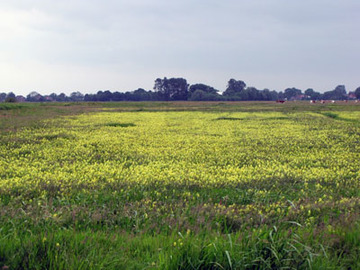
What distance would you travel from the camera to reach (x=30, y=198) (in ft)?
18.7

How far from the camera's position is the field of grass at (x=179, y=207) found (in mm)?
3342

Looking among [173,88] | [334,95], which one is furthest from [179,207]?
[334,95]

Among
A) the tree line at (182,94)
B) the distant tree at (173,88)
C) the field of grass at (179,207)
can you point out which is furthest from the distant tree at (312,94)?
the field of grass at (179,207)

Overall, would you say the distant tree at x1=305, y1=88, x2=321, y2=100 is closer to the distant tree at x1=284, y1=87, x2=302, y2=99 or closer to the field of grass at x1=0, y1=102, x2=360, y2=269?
the distant tree at x1=284, y1=87, x2=302, y2=99

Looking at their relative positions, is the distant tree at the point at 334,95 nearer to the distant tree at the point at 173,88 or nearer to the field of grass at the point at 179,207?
the distant tree at the point at 173,88

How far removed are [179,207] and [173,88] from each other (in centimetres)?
10589

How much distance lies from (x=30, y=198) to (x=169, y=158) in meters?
4.06

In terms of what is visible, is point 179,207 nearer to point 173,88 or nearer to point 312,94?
point 173,88

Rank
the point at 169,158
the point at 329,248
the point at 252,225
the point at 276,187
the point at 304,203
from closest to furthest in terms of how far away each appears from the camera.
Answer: the point at 329,248
the point at 252,225
the point at 304,203
the point at 276,187
the point at 169,158

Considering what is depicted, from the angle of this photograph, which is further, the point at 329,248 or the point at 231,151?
the point at 231,151

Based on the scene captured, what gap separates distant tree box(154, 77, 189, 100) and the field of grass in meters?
99.8

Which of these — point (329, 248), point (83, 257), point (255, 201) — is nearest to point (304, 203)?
point (255, 201)

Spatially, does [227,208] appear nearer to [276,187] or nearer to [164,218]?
[164,218]

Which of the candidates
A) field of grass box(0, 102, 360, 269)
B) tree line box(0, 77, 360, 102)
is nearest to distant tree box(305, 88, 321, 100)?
tree line box(0, 77, 360, 102)
